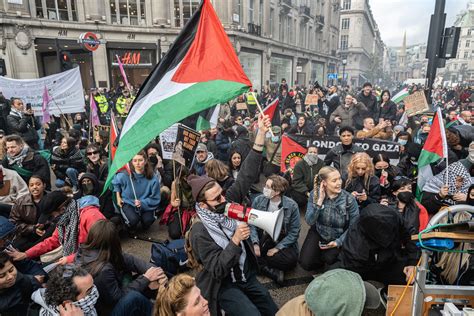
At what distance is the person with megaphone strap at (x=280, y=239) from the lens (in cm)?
406

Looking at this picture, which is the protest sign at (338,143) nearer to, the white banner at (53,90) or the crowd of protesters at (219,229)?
the crowd of protesters at (219,229)

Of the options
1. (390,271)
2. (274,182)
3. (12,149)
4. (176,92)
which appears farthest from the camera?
(12,149)

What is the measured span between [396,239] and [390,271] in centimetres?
42

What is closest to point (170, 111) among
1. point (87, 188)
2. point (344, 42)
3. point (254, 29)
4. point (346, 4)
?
point (87, 188)

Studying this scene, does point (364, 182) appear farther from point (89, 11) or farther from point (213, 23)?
point (89, 11)

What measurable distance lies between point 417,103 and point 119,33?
21.6m

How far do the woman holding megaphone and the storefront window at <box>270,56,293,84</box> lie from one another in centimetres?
2967

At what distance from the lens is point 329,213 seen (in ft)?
13.0

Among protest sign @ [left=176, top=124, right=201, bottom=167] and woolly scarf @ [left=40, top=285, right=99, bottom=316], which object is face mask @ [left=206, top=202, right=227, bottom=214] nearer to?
woolly scarf @ [left=40, top=285, right=99, bottom=316]

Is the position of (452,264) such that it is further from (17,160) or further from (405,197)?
(17,160)

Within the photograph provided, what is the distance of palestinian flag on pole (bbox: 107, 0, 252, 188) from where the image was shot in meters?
3.09

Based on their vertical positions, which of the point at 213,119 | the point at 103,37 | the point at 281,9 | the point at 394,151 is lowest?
the point at 394,151

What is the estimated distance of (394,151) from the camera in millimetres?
6074

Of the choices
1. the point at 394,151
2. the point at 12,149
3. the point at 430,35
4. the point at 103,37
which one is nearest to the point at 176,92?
the point at 12,149
